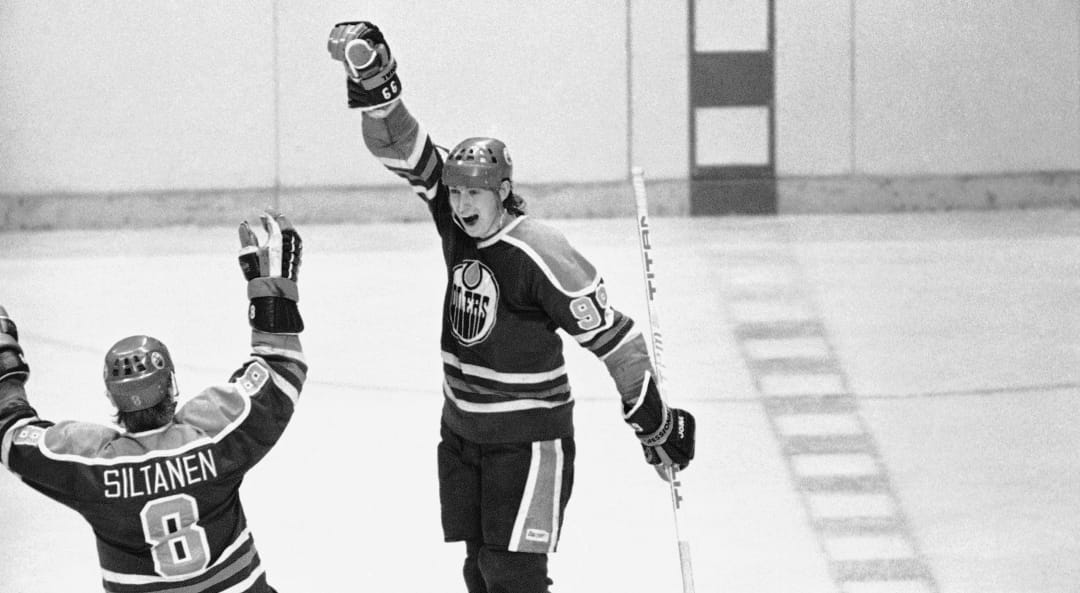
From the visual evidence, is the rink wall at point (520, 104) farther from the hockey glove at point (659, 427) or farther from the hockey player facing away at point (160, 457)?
the hockey player facing away at point (160, 457)

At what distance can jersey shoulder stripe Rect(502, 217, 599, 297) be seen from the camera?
400 centimetres

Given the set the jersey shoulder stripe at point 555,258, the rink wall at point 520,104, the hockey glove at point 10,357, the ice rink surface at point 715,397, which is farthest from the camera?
the rink wall at point 520,104

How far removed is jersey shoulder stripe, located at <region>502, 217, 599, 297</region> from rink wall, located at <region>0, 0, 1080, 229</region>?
18.2 ft

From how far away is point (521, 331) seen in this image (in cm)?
407

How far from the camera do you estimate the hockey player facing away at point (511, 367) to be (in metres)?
4.03

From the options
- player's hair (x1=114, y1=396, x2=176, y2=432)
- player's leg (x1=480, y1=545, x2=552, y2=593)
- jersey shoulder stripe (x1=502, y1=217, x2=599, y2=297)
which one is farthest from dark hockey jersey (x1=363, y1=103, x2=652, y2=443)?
player's hair (x1=114, y1=396, x2=176, y2=432)

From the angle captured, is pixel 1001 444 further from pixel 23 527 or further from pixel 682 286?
pixel 23 527

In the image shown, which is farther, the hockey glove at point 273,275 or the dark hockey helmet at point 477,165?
the dark hockey helmet at point 477,165

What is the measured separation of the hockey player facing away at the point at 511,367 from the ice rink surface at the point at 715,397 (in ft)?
1.26

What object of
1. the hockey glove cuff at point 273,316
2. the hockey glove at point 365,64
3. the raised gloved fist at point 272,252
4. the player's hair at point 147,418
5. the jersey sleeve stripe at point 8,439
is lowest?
the jersey sleeve stripe at point 8,439

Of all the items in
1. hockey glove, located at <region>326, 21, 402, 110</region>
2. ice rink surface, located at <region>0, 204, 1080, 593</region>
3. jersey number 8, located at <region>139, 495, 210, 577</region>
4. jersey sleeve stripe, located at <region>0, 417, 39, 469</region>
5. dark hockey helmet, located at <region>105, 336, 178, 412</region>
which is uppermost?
hockey glove, located at <region>326, 21, 402, 110</region>

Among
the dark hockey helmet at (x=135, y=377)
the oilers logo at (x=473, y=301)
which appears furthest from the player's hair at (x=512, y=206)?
the dark hockey helmet at (x=135, y=377)

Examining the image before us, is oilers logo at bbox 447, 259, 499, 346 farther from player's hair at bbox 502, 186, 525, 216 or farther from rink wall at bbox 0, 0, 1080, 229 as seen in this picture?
rink wall at bbox 0, 0, 1080, 229

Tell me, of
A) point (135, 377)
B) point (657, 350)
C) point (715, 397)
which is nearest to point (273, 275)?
point (135, 377)
